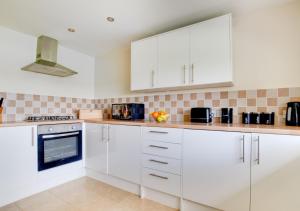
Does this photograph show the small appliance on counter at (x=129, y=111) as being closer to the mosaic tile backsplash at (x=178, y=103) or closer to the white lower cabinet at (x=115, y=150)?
the mosaic tile backsplash at (x=178, y=103)

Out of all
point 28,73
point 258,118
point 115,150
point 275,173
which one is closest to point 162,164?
point 115,150

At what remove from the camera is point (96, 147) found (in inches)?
93.4

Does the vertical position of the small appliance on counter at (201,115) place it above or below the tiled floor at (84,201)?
above

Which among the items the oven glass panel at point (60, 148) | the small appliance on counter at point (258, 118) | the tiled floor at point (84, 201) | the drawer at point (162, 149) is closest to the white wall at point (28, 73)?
the oven glass panel at point (60, 148)

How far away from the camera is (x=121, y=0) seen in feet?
5.43

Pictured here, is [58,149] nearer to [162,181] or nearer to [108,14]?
[162,181]

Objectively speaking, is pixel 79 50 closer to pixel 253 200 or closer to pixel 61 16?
pixel 61 16

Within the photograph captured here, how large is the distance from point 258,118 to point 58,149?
2.45 meters

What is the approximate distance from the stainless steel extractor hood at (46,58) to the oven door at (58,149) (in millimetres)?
928

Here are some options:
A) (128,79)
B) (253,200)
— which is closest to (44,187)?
(128,79)

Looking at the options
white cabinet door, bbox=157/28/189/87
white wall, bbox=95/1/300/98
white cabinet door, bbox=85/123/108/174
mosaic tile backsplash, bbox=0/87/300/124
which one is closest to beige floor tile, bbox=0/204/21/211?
white cabinet door, bbox=85/123/108/174

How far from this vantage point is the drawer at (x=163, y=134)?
170 cm

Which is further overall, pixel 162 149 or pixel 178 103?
pixel 178 103

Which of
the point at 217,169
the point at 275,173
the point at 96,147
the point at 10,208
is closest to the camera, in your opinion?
the point at 275,173
